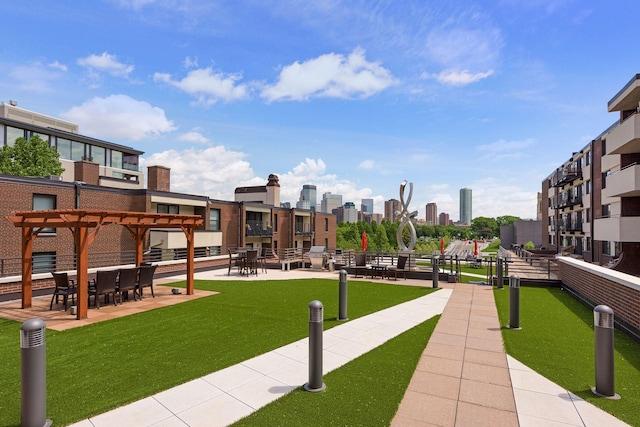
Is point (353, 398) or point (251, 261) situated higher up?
point (251, 261)

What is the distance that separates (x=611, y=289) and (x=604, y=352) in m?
5.99

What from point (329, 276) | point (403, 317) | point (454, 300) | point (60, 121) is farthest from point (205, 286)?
point (60, 121)

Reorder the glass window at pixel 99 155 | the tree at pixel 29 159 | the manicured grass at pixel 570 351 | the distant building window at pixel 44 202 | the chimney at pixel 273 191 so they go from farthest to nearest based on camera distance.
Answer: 1. the chimney at pixel 273 191
2. the glass window at pixel 99 155
3. the tree at pixel 29 159
4. the distant building window at pixel 44 202
5. the manicured grass at pixel 570 351

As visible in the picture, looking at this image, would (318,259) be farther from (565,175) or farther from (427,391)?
(565,175)

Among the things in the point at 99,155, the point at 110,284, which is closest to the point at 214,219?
the point at 110,284

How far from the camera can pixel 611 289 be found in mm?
9516

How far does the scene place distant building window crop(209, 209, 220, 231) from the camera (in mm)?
30777

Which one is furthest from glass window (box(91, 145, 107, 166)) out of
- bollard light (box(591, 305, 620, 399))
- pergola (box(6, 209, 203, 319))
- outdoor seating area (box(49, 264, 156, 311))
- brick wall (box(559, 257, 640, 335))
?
bollard light (box(591, 305, 620, 399))

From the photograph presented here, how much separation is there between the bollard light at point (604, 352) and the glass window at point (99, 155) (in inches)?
2033

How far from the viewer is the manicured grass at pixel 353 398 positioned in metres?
4.45

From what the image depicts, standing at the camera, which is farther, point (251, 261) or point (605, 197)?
point (605, 197)

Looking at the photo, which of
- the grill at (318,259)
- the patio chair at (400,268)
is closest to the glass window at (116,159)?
A: the grill at (318,259)

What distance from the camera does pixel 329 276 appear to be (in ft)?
66.0

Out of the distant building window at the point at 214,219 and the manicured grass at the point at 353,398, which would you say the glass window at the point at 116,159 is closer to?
the distant building window at the point at 214,219
